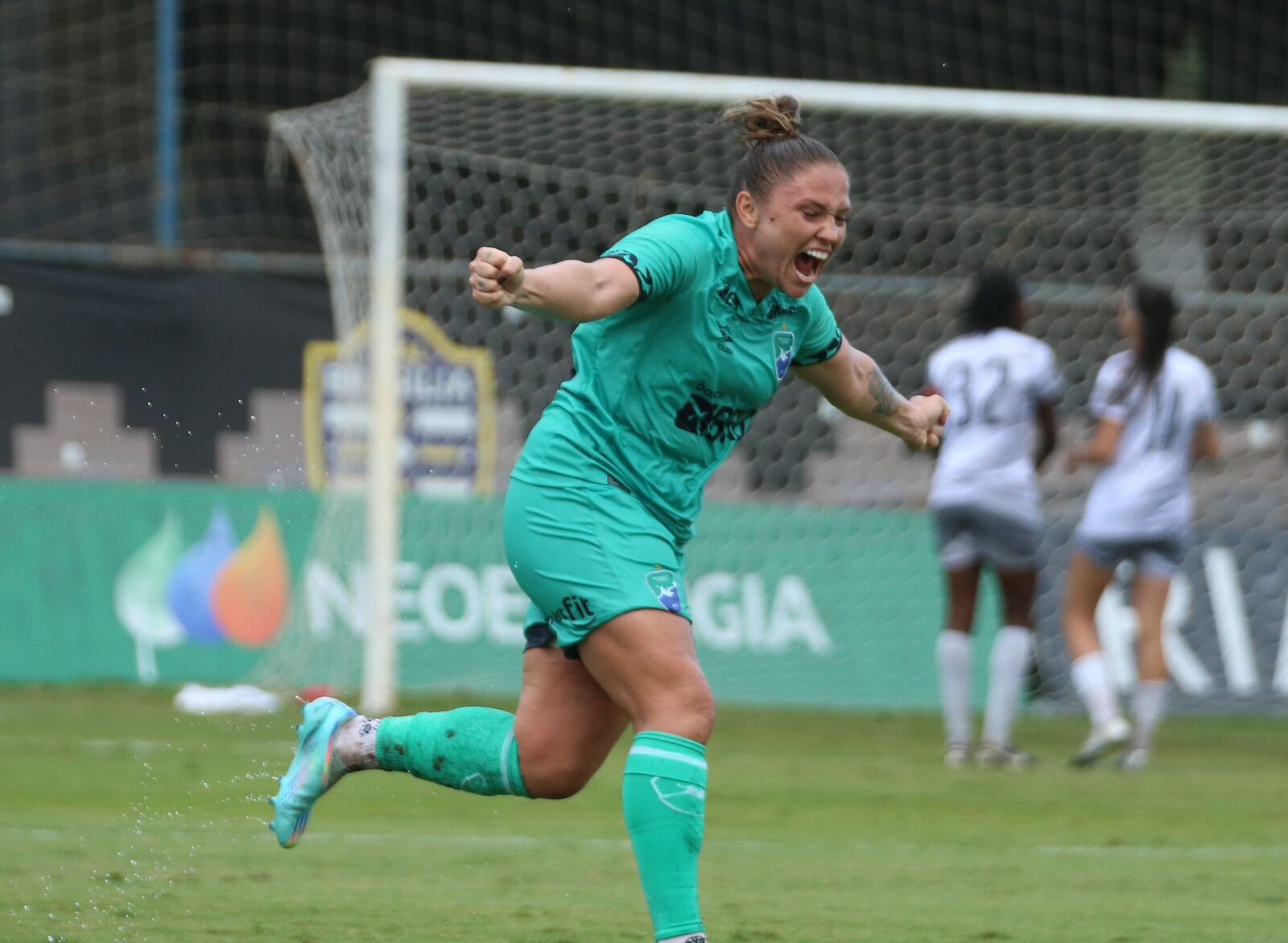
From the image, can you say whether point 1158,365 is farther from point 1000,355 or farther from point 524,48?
point 524,48

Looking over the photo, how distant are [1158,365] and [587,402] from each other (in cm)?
586

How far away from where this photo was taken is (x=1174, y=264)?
14.5 metres

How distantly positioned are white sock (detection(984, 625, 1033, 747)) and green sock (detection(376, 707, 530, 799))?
527 centimetres

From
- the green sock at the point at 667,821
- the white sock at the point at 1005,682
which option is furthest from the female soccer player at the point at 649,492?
the white sock at the point at 1005,682

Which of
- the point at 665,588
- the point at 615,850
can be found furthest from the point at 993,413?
the point at 665,588

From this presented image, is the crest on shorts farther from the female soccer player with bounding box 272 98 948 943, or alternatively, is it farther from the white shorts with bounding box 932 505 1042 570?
the white shorts with bounding box 932 505 1042 570

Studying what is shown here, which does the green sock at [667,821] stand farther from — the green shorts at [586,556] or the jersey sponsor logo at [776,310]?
the jersey sponsor logo at [776,310]

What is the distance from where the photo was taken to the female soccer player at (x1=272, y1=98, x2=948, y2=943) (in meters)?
4.44

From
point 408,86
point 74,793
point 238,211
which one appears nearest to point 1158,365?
point 408,86

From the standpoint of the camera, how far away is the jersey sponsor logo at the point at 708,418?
4.76m

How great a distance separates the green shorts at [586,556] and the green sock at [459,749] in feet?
1.02

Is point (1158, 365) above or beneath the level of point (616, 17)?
beneath

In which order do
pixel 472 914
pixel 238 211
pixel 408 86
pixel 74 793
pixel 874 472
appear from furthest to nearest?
1. pixel 238 211
2. pixel 874 472
3. pixel 408 86
4. pixel 74 793
5. pixel 472 914

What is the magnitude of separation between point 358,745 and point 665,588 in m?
1.00
